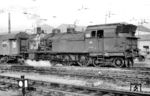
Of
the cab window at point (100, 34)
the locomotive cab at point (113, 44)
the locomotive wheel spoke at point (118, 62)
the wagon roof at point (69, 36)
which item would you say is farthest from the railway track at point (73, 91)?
the wagon roof at point (69, 36)

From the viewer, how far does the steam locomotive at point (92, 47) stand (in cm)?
1814

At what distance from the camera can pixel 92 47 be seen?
63.4 ft

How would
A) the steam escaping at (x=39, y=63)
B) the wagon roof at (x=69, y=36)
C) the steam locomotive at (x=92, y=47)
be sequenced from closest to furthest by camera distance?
the steam locomotive at (x=92, y=47), the wagon roof at (x=69, y=36), the steam escaping at (x=39, y=63)

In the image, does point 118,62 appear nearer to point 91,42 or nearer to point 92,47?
point 92,47

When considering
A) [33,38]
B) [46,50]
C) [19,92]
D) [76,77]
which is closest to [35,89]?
[19,92]

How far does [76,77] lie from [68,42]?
25.0ft

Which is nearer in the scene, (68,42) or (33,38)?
(68,42)

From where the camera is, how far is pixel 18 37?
2592cm

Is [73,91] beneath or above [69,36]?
beneath

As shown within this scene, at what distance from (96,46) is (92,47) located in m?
0.43

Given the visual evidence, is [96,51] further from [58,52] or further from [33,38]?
[33,38]

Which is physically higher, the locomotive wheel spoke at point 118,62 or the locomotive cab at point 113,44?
the locomotive cab at point 113,44

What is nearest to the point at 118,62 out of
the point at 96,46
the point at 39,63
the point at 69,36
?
the point at 96,46

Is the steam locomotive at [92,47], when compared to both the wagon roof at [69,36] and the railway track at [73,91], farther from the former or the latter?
the railway track at [73,91]
